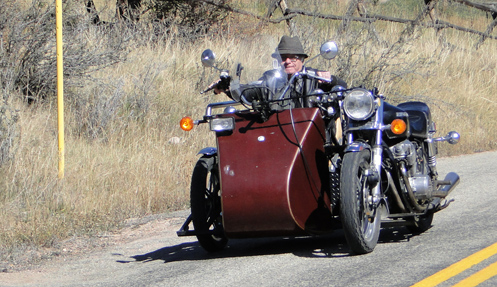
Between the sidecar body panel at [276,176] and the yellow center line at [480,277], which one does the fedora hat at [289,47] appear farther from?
the yellow center line at [480,277]

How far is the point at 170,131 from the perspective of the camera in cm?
1202

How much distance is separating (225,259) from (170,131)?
598 centimetres

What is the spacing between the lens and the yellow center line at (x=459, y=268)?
16.2ft

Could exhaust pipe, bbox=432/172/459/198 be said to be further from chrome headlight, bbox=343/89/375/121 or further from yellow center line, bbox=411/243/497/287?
chrome headlight, bbox=343/89/375/121

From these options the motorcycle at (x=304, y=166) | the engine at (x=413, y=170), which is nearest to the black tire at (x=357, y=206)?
the motorcycle at (x=304, y=166)

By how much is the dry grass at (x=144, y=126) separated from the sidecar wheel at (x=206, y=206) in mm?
919

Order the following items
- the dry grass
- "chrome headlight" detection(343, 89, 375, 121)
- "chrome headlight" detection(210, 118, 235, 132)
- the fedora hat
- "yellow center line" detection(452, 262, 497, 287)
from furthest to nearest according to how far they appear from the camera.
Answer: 1. the dry grass
2. the fedora hat
3. "chrome headlight" detection(210, 118, 235, 132)
4. "chrome headlight" detection(343, 89, 375, 121)
5. "yellow center line" detection(452, 262, 497, 287)

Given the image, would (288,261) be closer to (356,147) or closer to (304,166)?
(304,166)

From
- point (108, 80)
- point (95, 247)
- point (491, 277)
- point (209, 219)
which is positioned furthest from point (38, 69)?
point (491, 277)

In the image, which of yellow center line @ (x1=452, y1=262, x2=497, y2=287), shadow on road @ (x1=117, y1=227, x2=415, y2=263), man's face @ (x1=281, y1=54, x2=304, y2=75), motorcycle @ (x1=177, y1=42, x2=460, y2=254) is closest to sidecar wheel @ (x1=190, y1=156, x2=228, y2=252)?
motorcycle @ (x1=177, y1=42, x2=460, y2=254)

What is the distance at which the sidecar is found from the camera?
5828 millimetres

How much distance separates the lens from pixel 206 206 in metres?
6.56

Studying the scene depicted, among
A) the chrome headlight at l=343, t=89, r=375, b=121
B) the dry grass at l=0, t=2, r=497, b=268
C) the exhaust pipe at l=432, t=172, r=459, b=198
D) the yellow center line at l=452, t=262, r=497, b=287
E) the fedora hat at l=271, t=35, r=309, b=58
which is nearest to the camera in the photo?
the yellow center line at l=452, t=262, r=497, b=287

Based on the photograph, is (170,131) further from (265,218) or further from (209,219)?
(265,218)
